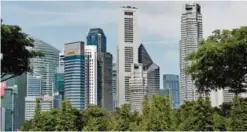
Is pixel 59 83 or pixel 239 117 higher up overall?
pixel 59 83

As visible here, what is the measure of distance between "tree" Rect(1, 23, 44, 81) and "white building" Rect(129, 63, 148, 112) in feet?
132

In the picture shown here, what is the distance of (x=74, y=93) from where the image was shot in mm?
47219

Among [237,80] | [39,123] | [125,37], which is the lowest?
[39,123]

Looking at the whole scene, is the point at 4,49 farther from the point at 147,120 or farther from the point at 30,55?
the point at 147,120

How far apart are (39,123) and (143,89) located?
44411 mm

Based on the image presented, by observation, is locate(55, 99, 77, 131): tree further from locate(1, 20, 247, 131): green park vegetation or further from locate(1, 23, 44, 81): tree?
locate(1, 23, 44, 81): tree

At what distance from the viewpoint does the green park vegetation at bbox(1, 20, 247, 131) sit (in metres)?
9.56

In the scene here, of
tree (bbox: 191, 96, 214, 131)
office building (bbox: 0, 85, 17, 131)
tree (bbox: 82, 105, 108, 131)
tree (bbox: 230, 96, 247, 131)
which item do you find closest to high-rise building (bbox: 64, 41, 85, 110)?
tree (bbox: 82, 105, 108, 131)

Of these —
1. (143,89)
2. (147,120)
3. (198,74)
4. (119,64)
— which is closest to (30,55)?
(147,120)

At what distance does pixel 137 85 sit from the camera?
2206 inches

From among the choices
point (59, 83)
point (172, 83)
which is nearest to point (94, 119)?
point (172, 83)

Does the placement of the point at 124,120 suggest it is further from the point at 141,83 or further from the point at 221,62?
the point at 141,83

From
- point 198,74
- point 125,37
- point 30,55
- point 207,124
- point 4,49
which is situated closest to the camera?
point 4,49

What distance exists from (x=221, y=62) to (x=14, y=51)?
4.40m
